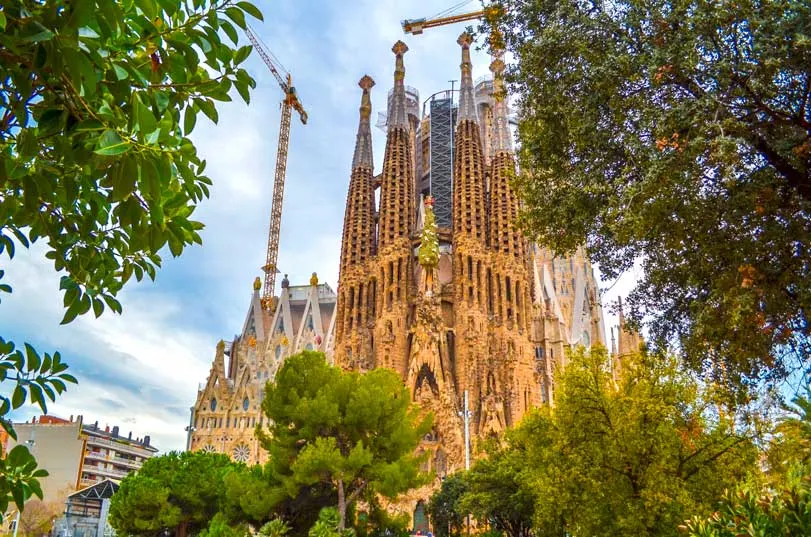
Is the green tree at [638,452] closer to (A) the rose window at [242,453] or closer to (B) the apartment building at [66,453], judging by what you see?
(B) the apartment building at [66,453]

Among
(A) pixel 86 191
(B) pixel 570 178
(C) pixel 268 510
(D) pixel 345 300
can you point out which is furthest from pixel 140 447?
(A) pixel 86 191

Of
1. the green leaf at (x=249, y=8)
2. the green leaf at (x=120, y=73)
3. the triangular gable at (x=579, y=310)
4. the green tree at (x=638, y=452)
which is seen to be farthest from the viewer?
the triangular gable at (x=579, y=310)

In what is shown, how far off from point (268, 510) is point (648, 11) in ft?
55.8

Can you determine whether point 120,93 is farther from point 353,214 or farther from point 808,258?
point 353,214

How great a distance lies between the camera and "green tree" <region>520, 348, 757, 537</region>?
13.3 m

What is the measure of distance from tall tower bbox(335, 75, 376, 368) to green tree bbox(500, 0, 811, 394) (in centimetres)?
3307

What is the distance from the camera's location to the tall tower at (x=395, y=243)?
4162 cm

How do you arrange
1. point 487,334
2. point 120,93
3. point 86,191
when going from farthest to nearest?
point 487,334 → point 86,191 → point 120,93

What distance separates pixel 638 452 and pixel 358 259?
110ft

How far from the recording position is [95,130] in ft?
8.22

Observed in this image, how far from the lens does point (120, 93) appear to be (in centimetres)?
257

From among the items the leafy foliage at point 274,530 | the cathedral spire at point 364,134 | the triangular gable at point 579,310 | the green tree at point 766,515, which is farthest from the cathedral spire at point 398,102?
the green tree at point 766,515

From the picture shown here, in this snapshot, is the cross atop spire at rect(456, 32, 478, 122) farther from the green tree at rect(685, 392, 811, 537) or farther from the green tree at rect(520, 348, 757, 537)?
the green tree at rect(685, 392, 811, 537)

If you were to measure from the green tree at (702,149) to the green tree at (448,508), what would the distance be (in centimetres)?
1958
